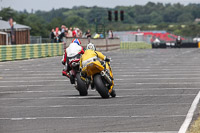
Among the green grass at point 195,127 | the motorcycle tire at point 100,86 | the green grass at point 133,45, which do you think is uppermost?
the motorcycle tire at point 100,86

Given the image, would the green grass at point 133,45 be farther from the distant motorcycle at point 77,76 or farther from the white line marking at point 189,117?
the white line marking at point 189,117

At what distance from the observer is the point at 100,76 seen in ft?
46.4

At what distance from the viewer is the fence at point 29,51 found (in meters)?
35.3

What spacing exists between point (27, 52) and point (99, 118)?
92.5ft

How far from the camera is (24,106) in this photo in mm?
13031

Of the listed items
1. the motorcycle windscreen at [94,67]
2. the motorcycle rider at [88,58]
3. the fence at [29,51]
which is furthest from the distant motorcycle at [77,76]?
the fence at [29,51]

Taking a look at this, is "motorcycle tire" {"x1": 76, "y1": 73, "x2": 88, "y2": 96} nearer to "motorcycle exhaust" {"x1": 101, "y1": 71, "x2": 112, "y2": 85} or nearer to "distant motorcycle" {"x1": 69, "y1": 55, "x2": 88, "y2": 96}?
"distant motorcycle" {"x1": 69, "y1": 55, "x2": 88, "y2": 96}

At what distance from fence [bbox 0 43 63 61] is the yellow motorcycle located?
2096cm

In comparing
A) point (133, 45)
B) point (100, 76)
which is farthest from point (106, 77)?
point (133, 45)

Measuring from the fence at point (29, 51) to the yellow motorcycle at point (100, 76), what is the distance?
825 inches

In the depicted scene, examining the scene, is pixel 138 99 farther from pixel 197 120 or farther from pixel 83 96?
pixel 197 120

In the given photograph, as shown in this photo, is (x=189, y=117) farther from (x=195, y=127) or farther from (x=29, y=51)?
(x=29, y=51)

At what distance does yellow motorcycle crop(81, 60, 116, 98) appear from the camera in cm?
1404

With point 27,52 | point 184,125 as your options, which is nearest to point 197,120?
point 184,125
